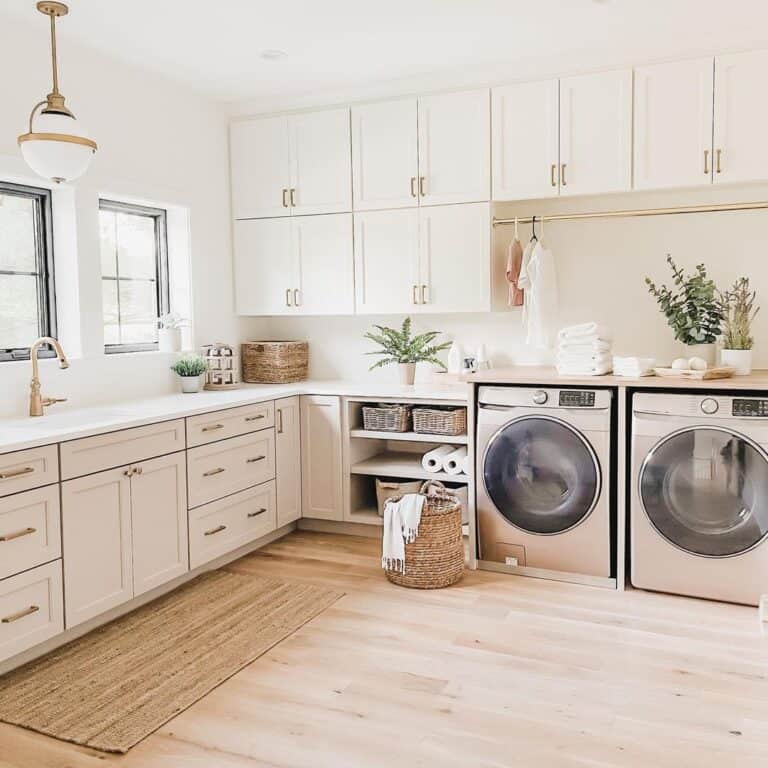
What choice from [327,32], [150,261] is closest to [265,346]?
[150,261]

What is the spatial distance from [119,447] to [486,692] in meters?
1.64

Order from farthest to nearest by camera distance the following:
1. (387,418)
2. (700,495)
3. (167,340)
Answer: (167,340) < (387,418) < (700,495)

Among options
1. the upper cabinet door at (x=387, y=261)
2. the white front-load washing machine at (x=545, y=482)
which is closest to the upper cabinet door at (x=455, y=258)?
the upper cabinet door at (x=387, y=261)

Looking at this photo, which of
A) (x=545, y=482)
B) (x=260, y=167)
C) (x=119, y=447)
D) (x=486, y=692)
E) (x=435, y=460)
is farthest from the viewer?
(x=260, y=167)

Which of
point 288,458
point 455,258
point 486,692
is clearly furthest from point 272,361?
point 486,692

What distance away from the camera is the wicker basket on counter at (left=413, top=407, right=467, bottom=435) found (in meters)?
4.08

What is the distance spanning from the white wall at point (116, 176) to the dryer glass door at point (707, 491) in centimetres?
256

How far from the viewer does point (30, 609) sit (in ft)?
9.10

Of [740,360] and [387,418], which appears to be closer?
[740,360]

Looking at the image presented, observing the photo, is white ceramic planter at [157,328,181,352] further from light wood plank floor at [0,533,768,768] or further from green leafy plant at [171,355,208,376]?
light wood plank floor at [0,533,768,768]

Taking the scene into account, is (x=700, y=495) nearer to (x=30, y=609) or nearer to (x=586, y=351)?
(x=586, y=351)

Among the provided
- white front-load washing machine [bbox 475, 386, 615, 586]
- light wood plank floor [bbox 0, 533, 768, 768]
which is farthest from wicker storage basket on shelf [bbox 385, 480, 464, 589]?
white front-load washing machine [bbox 475, 386, 615, 586]

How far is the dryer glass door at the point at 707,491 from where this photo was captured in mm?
3262

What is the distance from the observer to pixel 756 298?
396 centimetres
